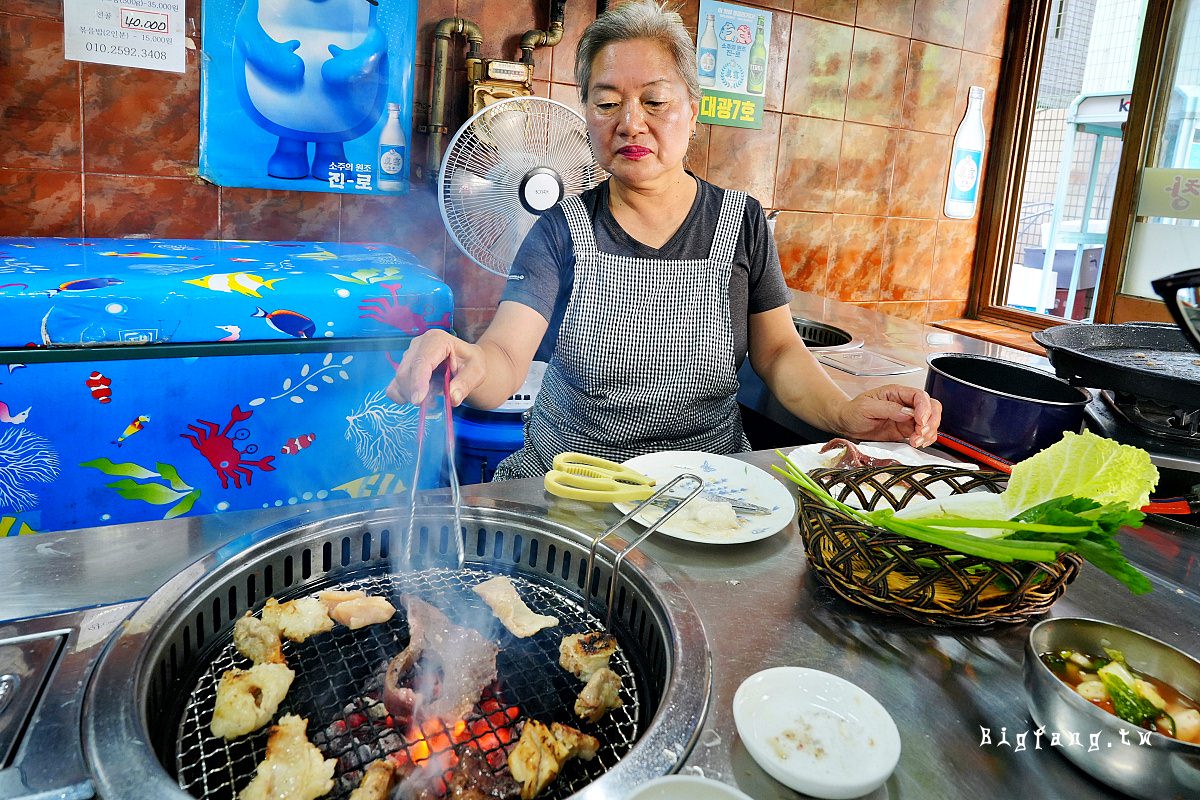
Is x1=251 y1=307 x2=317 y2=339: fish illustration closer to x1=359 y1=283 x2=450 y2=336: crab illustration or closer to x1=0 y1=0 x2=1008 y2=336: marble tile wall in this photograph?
x1=359 y1=283 x2=450 y2=336: crab illustration

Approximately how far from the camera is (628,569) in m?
1.08

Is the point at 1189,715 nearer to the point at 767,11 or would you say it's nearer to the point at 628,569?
the point at 628,569

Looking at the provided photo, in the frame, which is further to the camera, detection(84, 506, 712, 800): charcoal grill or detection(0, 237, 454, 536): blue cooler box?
detection(0, 237, 454, 536): blue cooler box

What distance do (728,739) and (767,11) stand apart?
4.14 m

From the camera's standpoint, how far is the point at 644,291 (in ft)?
6.63

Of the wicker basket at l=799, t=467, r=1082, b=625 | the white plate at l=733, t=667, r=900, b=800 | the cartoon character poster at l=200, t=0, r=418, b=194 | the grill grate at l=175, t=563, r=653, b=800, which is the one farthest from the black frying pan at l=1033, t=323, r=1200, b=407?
the cartoon character poster at l=200, t=0, r=418, b=194

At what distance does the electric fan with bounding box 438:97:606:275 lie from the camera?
9.27 feet

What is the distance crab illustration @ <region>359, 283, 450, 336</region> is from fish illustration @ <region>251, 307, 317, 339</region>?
168 mm

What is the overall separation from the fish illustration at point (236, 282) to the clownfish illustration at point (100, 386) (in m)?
0.37

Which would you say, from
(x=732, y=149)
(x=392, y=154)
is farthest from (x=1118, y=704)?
(x=732, y=149)

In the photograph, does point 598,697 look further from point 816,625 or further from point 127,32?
point 127,32

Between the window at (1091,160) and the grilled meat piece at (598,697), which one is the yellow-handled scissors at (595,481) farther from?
the window at (1091,160)

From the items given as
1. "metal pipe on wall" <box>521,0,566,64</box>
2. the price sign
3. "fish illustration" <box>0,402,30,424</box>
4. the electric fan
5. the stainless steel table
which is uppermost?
"metal pipe on wall" <box>521,0,566,64</box>

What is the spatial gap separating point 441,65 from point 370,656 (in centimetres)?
288
